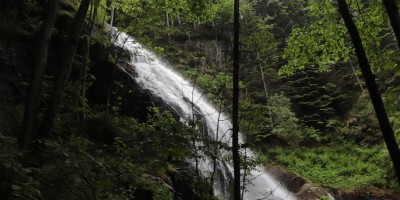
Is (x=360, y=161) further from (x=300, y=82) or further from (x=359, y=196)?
(x=300, y=82)

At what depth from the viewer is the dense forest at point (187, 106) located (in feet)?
15.6

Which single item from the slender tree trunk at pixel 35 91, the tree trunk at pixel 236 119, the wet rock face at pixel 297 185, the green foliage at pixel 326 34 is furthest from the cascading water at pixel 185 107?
the slender tree trunk at pixel 35 91

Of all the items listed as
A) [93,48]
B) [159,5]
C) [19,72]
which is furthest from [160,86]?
[19,72]

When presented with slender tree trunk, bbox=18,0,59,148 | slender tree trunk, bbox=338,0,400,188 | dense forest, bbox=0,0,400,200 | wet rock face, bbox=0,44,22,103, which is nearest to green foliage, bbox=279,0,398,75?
dense forest, bbox=0,0,400,200

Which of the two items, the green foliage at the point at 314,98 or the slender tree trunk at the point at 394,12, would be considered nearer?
the slender tree trunk at the point at 394,12

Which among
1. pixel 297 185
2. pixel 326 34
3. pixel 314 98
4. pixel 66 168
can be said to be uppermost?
pixel 314 98

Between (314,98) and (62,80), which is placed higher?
(314,98)

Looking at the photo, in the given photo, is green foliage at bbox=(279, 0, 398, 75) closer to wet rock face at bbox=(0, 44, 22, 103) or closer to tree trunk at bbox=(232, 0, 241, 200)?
tree trunk at bbox=(232, 0, 241, 200)

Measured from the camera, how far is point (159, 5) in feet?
38.9

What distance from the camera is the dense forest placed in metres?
4.77

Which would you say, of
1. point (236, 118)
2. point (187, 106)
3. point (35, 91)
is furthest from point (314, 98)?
point (35, 91)

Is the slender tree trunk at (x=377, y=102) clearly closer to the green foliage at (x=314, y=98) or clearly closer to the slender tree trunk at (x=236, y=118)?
the slender tree trunk at (x=236, y=118)

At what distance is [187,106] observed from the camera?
680 inches

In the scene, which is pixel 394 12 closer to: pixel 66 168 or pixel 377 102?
pixel 377 102
